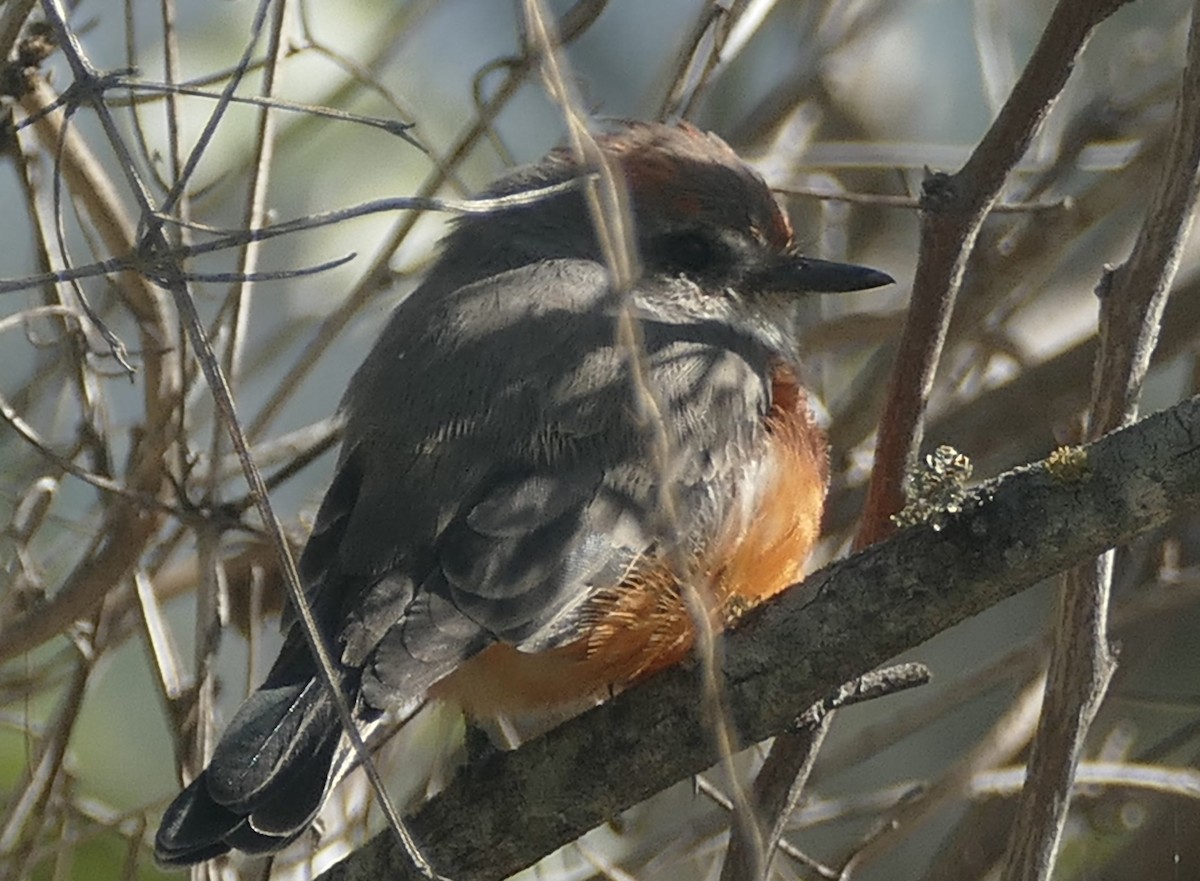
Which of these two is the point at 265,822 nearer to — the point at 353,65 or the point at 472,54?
the point at 353,65

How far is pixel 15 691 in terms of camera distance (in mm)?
4605

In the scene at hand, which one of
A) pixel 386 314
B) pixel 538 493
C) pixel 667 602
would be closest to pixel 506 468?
pixel 538 493

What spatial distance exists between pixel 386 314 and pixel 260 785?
6.93 feet

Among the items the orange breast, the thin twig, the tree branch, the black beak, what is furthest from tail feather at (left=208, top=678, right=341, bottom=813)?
the black beak

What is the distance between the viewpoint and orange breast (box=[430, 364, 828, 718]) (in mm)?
3293

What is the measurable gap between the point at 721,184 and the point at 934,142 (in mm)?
2068

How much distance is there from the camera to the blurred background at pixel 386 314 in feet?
12.6

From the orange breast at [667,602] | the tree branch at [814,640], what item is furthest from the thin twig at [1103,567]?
the orange breast at [667,602]

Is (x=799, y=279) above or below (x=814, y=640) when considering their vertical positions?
above

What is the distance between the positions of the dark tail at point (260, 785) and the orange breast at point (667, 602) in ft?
1.34

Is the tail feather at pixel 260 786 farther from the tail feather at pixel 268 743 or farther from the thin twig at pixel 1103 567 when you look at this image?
the thin twig at pixel 1103 567

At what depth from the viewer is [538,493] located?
3365 mm

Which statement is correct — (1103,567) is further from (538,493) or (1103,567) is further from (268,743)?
(268,743)

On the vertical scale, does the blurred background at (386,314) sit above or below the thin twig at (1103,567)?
above
